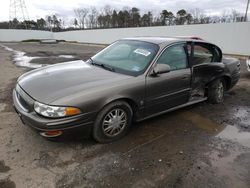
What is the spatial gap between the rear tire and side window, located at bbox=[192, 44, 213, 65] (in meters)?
0.56

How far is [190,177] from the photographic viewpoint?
254cm

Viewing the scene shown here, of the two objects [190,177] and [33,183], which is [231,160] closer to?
[190,177]

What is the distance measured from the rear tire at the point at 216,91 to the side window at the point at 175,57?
1166 mm

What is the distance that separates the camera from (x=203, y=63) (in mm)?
4348

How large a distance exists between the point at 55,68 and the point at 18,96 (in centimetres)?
85

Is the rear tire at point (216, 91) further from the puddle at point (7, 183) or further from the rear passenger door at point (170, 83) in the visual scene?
the puddle at point (7, 183)

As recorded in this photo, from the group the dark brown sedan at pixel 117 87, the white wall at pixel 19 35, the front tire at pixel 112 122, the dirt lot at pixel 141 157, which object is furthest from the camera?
the white wall at pixel 19 35

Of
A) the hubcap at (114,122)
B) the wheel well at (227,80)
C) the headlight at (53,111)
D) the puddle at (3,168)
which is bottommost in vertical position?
the puddle at (3,168)

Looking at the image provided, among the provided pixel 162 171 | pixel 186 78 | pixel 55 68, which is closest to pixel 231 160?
pixel 162 171

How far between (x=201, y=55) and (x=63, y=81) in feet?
9.43

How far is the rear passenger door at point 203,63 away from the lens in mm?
4148

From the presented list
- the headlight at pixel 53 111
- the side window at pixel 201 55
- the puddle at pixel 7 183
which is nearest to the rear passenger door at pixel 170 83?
the side window at pixel 201 55

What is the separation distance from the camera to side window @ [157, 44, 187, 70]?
3.63 m

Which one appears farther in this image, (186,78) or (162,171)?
(186,78)
